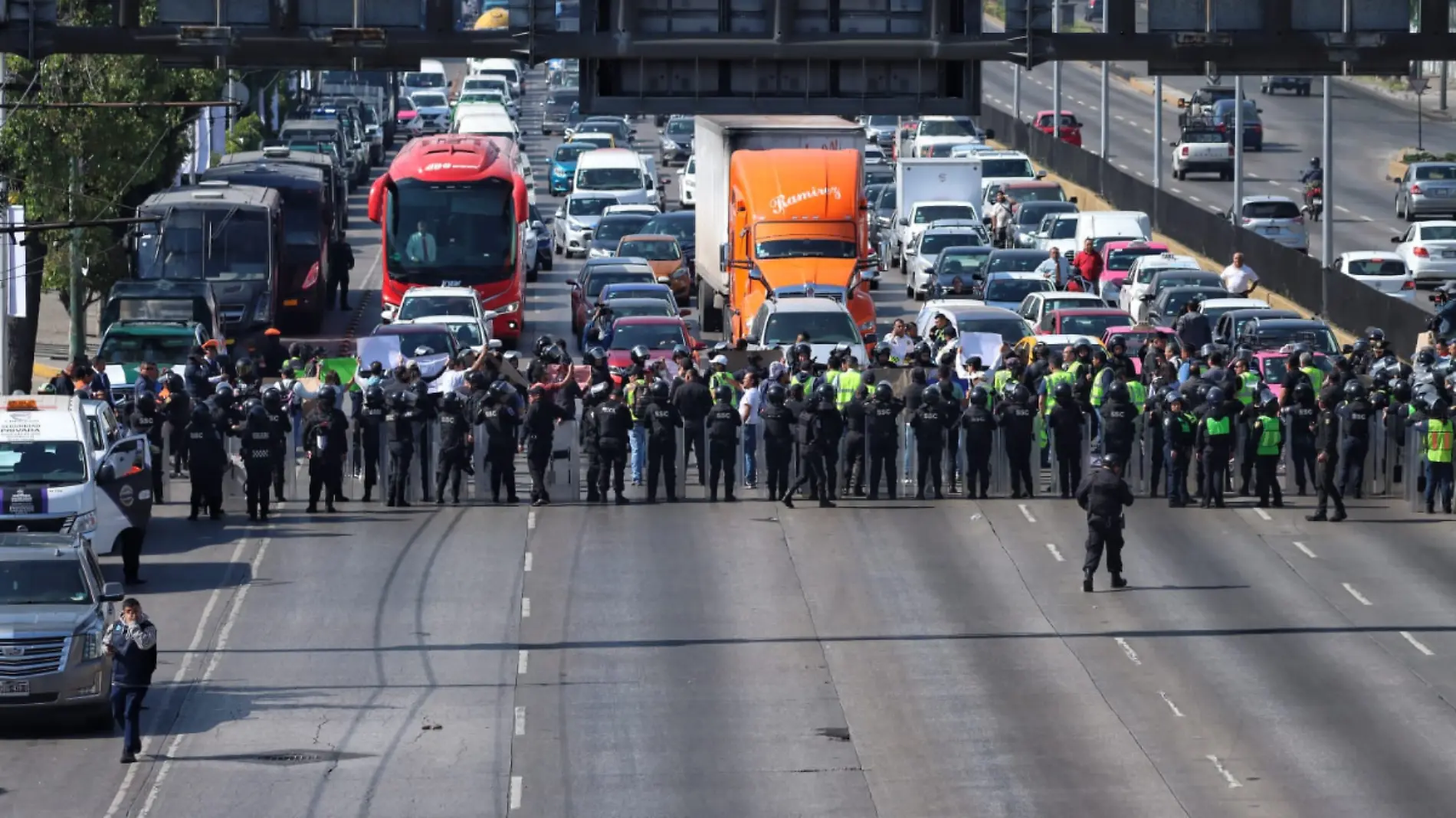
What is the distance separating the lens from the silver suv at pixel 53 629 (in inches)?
843

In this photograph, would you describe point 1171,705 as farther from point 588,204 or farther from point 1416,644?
point 588,204

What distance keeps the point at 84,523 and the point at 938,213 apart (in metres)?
31.3

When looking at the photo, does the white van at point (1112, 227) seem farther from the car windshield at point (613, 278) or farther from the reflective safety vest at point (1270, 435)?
the reflective safety vest at point (1270, 435)

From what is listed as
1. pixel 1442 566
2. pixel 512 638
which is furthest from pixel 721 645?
pixel 1442 566

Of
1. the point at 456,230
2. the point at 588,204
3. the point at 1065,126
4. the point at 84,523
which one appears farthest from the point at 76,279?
the point at 1065,126

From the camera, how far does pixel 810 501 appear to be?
1262 inches

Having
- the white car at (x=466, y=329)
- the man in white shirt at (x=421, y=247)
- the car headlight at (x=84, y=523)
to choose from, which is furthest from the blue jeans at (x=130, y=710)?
the man in white shirt at (x=421, y=247)

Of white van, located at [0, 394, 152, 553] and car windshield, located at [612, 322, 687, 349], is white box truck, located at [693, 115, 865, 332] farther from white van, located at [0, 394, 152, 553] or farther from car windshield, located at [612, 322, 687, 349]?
white van, located at [0, 394, 152, 553]

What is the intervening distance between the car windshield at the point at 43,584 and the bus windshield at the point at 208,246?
24.0 metres

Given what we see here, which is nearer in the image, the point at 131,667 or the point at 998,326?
the point at 131,667

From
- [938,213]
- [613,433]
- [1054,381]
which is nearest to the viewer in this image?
[613,433]

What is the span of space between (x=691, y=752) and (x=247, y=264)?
26934mm

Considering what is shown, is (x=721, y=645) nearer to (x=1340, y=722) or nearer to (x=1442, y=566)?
(x=1340, y=722)

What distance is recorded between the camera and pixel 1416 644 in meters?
25.0
